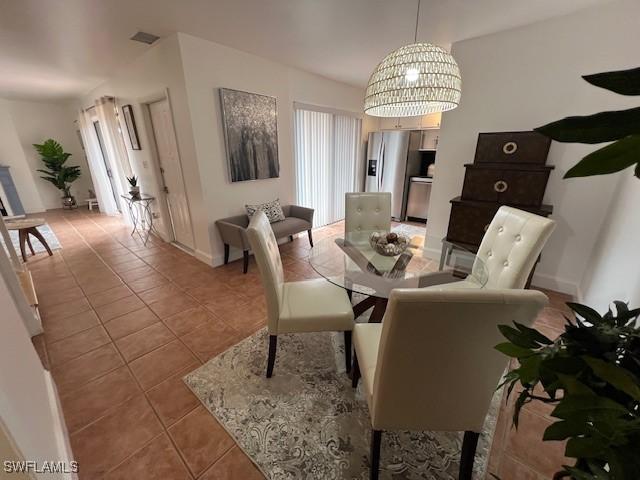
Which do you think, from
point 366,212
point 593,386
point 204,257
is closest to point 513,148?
point 366,212

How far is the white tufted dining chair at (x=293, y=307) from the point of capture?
4.69 ft

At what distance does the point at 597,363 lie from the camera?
48 centimetres

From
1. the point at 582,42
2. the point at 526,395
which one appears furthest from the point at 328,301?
the point at 582,42

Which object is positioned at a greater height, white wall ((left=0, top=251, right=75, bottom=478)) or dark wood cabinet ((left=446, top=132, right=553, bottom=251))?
dark wood cabinet ((left=446, top=132, right=553, bottom=251))

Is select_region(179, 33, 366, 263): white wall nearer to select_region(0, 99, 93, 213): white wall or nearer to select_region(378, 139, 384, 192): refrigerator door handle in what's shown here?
select_region(378, 139, 384, 192): refrigerator door handle

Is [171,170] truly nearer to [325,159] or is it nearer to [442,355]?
[325,159]

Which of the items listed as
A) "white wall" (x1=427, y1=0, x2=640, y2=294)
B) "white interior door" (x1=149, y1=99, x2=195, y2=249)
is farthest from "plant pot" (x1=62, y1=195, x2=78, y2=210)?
"white wall" (x1=427, y1=0, x2=640, y2=294)

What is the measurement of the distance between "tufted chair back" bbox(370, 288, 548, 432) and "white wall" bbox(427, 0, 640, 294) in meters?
2.42

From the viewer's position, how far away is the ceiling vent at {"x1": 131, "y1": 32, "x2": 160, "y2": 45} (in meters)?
2.49

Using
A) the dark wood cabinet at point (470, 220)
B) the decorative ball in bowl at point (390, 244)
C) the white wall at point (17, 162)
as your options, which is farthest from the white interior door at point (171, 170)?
the white wall at point (17, 162)

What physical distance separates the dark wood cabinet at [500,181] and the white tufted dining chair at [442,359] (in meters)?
1.89

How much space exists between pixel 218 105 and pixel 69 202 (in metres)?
6.32

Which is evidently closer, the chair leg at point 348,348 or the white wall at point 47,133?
the chair leg at point 348,348

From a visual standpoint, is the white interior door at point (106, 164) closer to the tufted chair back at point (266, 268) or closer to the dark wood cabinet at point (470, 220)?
the tufted chair back at point (266, 268)
